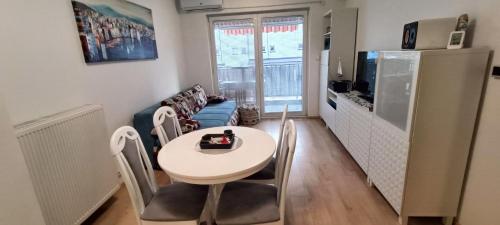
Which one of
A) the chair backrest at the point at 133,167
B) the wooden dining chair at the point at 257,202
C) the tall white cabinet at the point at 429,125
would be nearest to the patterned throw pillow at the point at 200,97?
the chair backrest at the point at 133,167

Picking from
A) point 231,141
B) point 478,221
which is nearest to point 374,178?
point 478,221

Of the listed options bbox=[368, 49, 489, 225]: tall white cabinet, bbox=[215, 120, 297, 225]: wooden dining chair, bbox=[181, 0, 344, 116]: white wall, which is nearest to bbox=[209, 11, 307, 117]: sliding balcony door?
bbox=[181, 0, 344, 116]: white wall

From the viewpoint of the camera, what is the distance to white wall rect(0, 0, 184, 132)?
1.60 metres

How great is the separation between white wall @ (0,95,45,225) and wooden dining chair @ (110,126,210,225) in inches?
16.1

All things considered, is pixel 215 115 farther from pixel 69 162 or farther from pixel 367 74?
pixel 367 74

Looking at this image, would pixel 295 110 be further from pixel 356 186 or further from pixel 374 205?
pixel 374 205

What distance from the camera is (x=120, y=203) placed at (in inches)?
90.3

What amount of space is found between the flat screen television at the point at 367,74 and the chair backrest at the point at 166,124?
7.26 feet

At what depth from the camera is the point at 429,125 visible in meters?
1.67

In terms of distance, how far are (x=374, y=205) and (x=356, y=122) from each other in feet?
3.08

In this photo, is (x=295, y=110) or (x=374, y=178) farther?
(x=295, y=110)

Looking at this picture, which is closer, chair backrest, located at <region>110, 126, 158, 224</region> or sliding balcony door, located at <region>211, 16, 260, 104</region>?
chair backrest, located at <region>110, 126, 158, 224</region>

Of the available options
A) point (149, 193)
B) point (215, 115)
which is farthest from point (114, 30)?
A: point (149, 193)

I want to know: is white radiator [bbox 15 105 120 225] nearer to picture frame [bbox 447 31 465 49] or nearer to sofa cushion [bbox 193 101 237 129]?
sofa cushion [bbox 193 101 237 129]
